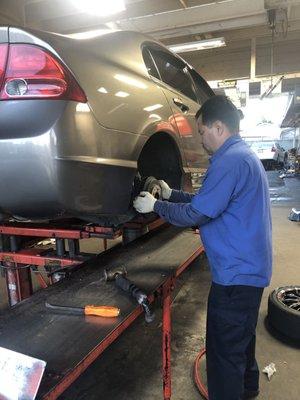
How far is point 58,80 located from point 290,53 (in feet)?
22.0

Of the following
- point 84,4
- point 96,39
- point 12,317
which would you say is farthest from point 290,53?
point 12,317

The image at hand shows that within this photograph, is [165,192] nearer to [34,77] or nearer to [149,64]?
[149,64]

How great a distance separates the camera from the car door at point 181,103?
2619 mm

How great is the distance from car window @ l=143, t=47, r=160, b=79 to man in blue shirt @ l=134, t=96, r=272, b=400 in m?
0.89

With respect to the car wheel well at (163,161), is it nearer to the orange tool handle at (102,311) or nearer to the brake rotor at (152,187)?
the brake rotor at (152,187)

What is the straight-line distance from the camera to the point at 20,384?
40.6 inches

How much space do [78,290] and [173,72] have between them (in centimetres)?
201

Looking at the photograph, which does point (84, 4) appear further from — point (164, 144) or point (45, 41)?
point (45, 41)

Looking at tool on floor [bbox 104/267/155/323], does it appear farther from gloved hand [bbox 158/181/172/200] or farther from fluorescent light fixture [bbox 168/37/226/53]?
fluorescent light fixture [bbox 168/37/226/53]

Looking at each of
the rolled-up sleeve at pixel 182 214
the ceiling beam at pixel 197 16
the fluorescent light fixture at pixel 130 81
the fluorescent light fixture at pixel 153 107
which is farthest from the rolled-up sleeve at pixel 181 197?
the ceiling beam at pixel 197 16

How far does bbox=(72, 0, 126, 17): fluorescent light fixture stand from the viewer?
4.23m

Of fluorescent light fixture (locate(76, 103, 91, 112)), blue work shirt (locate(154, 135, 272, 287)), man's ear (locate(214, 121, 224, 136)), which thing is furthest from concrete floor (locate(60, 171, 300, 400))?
fluorescent light fixture (locate(76, 103, 91, 112))

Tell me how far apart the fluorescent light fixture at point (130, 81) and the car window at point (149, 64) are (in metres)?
0.31

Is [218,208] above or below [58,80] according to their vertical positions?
below
